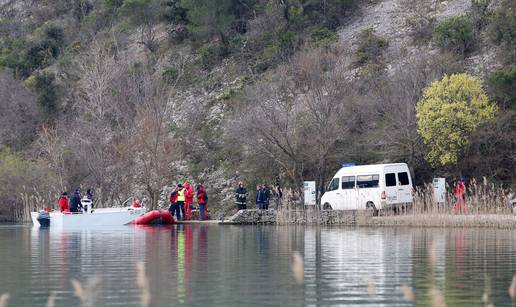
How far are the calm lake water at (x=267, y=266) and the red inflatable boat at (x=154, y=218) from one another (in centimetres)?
810

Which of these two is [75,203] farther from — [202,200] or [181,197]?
[202,200]

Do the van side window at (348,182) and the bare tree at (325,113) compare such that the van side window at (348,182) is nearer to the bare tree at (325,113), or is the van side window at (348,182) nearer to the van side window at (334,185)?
the van side window at (334,185)

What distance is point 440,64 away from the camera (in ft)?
180

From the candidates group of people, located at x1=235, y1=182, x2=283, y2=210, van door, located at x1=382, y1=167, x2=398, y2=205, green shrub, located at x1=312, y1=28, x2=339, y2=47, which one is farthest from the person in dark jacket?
green shrub, located at x1=312, y1=28, x2=339, y2=47

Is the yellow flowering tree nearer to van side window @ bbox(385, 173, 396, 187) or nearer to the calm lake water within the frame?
van side window @ bbox(385, 173, 396, 187)

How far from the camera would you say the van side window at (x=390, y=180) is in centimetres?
4456

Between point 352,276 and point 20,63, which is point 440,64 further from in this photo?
point 20,63

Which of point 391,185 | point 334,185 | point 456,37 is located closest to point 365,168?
point 391,185

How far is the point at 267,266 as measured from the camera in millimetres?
24297

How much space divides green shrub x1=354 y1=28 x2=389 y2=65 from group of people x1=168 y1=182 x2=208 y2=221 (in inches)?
720

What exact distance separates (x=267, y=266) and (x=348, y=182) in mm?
22076

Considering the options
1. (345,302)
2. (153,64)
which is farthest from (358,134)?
(345,302)

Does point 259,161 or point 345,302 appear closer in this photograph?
point 345,302

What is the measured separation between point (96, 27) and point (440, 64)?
138 ft
